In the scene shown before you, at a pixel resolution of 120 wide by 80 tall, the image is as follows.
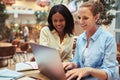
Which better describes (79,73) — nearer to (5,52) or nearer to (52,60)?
(52,60)

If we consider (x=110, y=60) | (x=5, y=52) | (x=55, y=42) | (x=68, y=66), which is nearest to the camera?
(x=110, y=60)

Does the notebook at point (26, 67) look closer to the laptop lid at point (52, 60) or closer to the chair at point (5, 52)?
the laptop lid at point (52, 60)

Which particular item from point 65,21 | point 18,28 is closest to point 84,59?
point 65,21

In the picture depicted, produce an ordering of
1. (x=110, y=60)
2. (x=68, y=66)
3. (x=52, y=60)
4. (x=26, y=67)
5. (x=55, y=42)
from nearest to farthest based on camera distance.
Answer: (x=52, y=60), (x=110, y=60), (x=68, y=66), (x=26, y=67), (x=55, y=42)

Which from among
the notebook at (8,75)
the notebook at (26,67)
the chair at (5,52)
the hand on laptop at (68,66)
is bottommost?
the chair at (5,52)

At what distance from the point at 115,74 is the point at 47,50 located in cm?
46

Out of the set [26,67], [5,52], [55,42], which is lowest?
[5,52]

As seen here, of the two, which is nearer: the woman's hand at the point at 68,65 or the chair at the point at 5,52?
the woman's hand at the point at 68,65

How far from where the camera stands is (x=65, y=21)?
214 centimetres

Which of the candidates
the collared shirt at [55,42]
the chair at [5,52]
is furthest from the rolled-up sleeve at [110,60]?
the chair at [5,52]

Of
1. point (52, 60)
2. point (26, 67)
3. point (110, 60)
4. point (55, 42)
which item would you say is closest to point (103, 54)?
point (110, 60)

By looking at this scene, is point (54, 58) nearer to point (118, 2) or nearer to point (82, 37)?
Answer: point (82, 37)

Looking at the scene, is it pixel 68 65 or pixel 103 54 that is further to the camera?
pixel 68 65

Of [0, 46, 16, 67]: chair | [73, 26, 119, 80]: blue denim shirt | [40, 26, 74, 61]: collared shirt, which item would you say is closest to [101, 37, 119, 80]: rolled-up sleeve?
[73, 26, 119, 80]: blue denim shirt
